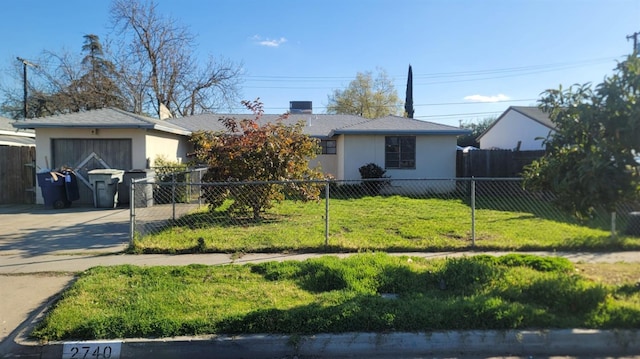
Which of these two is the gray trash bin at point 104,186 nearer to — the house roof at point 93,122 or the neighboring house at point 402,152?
the house roof at point 93,122

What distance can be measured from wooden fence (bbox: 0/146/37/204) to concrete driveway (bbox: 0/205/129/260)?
1.34 meters

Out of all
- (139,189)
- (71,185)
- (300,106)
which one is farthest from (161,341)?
(300,106)

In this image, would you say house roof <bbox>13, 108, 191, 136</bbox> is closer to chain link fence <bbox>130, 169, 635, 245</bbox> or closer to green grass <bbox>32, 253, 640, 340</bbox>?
chain link fence <bbox>130, 169, 635, 245</bbox>

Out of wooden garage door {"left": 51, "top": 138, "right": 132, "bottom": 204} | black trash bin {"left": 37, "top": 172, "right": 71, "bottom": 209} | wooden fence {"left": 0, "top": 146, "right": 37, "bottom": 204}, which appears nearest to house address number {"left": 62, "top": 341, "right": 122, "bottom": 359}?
black trash bin {"left": 37, "top": 172, "right": 71, "bottom": 209}

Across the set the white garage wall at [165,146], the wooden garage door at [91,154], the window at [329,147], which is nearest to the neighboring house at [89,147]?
the wooden garage door at [91,154]

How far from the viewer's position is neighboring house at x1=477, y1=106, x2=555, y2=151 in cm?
2088

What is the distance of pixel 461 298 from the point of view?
4688 millimetres

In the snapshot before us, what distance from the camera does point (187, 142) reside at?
18969 mm

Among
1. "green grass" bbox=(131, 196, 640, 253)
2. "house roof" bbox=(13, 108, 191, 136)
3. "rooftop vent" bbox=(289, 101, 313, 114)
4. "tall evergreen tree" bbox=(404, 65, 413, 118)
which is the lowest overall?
"green grass" bbox=(131, 196, 640, 253)

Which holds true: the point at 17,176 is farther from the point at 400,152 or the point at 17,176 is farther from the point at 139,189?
the point at 400,152

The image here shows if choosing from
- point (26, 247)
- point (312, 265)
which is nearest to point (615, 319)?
point (312, 265)

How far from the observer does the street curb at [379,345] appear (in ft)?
12.7

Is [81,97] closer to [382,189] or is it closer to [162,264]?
[382,189]

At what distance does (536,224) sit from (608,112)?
5.51 meters
